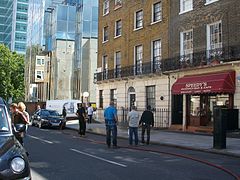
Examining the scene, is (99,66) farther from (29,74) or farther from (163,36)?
(29,74)

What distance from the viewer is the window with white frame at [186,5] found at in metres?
26.4

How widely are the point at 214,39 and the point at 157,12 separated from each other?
741 centimetres

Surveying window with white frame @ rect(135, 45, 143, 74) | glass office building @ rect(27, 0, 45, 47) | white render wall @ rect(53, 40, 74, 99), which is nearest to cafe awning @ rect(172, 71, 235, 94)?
window with white frame @ rect(135, 45, 143, 74)

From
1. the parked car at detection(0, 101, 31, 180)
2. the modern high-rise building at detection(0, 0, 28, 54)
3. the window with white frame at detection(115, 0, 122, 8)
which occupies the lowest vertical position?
the parked car at detection(0, 101, 31, 180)

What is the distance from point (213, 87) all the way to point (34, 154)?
12.4 metres

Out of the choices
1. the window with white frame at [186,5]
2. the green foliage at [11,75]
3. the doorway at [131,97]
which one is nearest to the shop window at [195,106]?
the window with white frame at [186,5]

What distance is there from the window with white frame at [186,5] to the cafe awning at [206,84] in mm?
4893

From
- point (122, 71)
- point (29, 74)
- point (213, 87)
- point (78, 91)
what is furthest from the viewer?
point (29, 74)

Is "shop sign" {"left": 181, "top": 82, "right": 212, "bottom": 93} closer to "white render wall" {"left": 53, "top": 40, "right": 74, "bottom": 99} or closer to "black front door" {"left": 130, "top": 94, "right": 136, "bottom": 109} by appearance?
"black front door" {"left": 130, "top": 94, "right": 136, "bottom": 109}

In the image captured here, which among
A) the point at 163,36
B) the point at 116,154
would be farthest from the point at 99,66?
the point at 116,154

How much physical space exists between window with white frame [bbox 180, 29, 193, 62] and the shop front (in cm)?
150

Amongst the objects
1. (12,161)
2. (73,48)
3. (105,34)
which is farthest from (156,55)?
(73,48)

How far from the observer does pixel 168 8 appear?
93.8 ft

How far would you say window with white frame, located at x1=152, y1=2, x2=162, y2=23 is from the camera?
1172 inches
